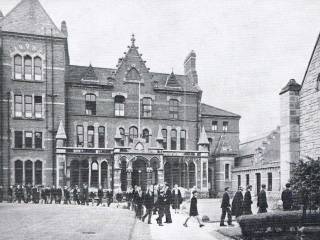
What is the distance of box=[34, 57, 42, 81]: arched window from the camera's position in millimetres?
37594

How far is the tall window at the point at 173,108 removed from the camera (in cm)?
4391

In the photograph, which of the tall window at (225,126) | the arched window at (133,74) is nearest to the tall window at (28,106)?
the arched window at (133,74)

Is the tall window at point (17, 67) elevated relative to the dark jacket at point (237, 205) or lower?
elevated

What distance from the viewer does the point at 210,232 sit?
1445 cm

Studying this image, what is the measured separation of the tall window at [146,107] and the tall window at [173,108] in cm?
237

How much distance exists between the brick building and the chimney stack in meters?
1.66

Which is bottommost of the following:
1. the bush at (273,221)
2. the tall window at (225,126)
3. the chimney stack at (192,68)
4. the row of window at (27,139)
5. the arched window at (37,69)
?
the bush at (273,221)

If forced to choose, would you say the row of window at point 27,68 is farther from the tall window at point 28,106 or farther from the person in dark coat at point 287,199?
the person in dark coat at point 287,199

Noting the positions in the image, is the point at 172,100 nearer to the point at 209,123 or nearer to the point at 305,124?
the point at 209,123

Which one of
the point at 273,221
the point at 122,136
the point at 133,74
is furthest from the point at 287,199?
the point at 133,74

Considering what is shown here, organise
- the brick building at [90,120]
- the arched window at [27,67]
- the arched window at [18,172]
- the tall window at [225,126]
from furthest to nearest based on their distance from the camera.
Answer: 1. the tall window at [225,126]
2. the arched window at [27,67]
3. the brick building at [90,120]
4. the arched window at [18,172]

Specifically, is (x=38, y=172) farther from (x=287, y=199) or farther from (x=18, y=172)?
(x=287, y=199)

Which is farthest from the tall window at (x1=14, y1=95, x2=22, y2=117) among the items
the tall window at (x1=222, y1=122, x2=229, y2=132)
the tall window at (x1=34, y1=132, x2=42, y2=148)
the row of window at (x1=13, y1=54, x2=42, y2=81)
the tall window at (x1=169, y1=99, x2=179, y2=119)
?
the tall window at (x1=222, y1=122, x2=229, y2=132)

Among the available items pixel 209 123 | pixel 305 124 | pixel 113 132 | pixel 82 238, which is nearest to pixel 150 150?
pixel 113 132
